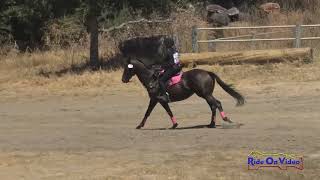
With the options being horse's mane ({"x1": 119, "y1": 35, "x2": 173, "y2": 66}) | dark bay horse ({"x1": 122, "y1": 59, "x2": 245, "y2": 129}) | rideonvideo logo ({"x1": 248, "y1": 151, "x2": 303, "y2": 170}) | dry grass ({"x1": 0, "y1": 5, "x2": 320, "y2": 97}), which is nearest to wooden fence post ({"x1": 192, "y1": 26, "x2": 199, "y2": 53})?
dry grass ({"x1": 0, "y1": 5, "x2": 320, "y2": 97})

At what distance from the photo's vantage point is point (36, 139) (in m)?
14.8

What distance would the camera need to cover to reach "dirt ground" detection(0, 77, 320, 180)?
33.6 ft

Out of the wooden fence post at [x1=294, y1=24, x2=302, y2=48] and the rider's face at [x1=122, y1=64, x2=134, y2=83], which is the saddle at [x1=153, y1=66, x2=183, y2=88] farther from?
the wooden fence post at [x1=294, y1=24, x2=302, y2=48]

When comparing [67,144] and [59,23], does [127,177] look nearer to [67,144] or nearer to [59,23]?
[67,144]

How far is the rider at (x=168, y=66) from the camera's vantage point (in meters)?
15.2

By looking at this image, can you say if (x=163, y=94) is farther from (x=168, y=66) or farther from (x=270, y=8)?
(x=270, y=8)

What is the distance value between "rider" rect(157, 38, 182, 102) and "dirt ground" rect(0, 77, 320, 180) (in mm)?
899

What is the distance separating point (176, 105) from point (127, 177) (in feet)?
37.4

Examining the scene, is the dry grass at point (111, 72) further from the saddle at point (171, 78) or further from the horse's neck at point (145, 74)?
the saddle at point (171, 78)

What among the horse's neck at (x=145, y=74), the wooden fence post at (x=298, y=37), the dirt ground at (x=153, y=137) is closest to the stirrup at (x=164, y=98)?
the horse's neck at (x=145, y=74)

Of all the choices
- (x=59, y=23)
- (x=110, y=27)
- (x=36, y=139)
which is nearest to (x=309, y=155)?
(x=36, y=139)

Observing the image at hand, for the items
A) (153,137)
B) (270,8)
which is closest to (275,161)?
(153,137)

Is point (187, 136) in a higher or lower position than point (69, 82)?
higher

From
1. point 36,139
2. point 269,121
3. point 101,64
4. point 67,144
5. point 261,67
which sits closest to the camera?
point 67,144
